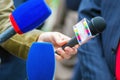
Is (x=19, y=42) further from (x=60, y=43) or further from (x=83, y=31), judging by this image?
(x=83, y=31)

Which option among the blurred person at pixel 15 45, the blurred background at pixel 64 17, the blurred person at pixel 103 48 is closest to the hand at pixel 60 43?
the blurred person at pixel 15 45

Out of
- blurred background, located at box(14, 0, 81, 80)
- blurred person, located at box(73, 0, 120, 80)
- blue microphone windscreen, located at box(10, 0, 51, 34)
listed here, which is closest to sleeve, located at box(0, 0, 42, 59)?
blue microphone windscreen, located at box(10, 0, 51, 34)

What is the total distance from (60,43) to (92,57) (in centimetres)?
72

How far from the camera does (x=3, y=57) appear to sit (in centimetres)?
97

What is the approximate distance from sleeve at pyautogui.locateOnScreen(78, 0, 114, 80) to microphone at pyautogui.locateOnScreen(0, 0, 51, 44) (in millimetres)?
A: 881

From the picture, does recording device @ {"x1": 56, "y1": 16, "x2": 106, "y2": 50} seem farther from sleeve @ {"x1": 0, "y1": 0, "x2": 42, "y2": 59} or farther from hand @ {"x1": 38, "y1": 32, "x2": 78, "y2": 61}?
sleeve @ {"x1": 0, "y1": 0, "x2": 42, "y2": 59}

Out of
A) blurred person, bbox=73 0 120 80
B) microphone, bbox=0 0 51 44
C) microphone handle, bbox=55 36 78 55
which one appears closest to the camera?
microphone, bbox=0 0 51 44

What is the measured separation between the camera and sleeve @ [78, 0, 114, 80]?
57.6 inches

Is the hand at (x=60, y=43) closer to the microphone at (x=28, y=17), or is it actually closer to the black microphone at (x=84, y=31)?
the black microphone at (x=84, y=31)

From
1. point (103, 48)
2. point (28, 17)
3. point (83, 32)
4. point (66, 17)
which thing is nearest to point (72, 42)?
point (83, 32)

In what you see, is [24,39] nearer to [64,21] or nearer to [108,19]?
[108,19]

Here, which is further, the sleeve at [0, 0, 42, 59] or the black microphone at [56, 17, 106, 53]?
the sleeve at [0, 0, 42, 59]

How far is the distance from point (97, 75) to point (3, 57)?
0.60 meters

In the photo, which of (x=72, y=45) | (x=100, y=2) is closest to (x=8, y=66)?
(x=72, y=45)
